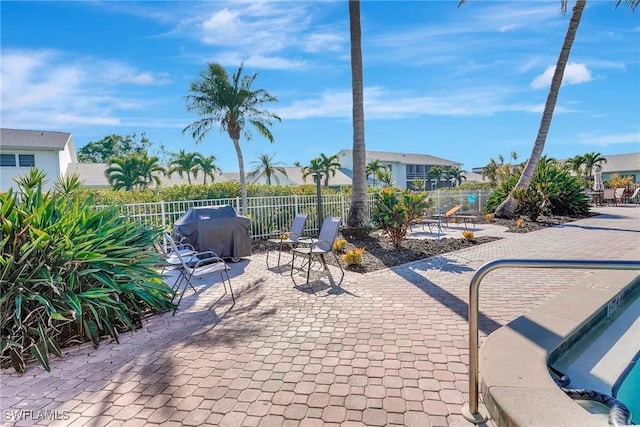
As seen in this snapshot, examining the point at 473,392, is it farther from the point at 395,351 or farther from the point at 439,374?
the point at 395,351

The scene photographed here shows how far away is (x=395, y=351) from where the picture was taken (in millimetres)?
3316

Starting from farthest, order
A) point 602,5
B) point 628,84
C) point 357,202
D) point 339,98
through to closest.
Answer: point 602,5 < point 339,98 < point 357,202 < point 628,84

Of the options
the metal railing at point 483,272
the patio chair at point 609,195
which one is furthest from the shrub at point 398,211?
the patio chair at point 609,195

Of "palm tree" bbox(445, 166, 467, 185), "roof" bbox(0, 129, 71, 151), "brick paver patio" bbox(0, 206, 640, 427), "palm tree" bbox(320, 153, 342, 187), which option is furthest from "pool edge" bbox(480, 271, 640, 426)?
"palm tree" bbox(445, 166, 467, 185)

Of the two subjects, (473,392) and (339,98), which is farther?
(339,98)

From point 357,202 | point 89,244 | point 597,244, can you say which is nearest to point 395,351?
point 89,244

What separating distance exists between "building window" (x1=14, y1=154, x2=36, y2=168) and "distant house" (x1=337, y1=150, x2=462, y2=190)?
31671mm

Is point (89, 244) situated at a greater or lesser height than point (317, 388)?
greater

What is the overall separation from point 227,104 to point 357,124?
5451 mm

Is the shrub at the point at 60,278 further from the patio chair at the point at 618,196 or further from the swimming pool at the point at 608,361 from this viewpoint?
the patio chair at the point at 618,196

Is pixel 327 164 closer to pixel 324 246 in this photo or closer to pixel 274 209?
pixel 274 209

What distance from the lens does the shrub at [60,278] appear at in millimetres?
3293

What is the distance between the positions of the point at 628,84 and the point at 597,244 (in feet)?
15.7

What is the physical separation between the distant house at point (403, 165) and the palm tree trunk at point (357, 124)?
34.1 m
